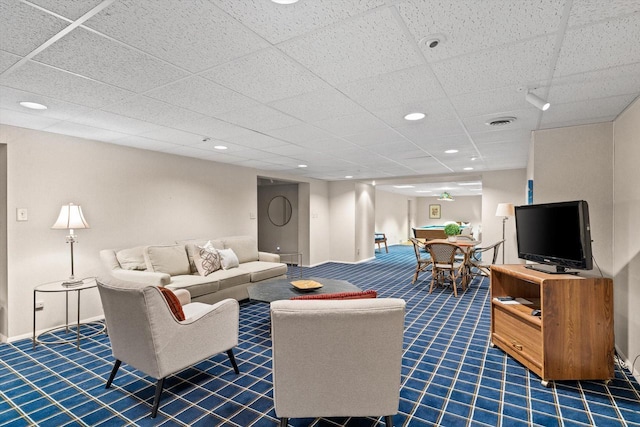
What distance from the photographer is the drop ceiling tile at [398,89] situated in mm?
2184

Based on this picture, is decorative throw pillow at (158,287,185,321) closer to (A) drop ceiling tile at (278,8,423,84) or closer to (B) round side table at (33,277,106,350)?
(B) round side table at (33,277,106,350)

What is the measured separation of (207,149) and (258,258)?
2.07 meters

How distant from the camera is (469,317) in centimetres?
411

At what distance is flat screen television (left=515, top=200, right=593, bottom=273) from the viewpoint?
2461 mm

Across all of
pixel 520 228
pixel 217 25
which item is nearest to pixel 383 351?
pixel 217 25

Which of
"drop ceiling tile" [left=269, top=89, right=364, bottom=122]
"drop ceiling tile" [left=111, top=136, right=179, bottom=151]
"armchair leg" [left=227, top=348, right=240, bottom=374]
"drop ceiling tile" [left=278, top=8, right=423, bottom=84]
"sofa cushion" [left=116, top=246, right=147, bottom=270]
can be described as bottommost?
"armchair leg" [left=227, top=348, right=240, bottom=374]

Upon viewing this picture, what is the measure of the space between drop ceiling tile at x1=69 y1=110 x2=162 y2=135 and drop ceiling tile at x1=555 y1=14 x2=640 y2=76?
3.46m

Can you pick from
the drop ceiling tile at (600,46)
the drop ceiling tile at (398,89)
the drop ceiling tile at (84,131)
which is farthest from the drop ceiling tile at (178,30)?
the drop ceiling tile at (84,131)

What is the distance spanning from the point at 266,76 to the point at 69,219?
281 cm

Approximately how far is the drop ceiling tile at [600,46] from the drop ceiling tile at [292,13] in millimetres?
1109

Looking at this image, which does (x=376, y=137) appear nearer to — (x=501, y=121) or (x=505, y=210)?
(x=501, y=121)

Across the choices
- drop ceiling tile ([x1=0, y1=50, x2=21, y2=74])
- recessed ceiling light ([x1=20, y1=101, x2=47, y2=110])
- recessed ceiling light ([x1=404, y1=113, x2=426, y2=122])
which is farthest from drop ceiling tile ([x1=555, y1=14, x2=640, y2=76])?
recessed ceiling light ([x1=20, y1=101, x2=47, y2=110])

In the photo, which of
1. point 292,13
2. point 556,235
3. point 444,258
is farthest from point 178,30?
point 444,258

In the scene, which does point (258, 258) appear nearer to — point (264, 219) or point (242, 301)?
point (242, 301)
